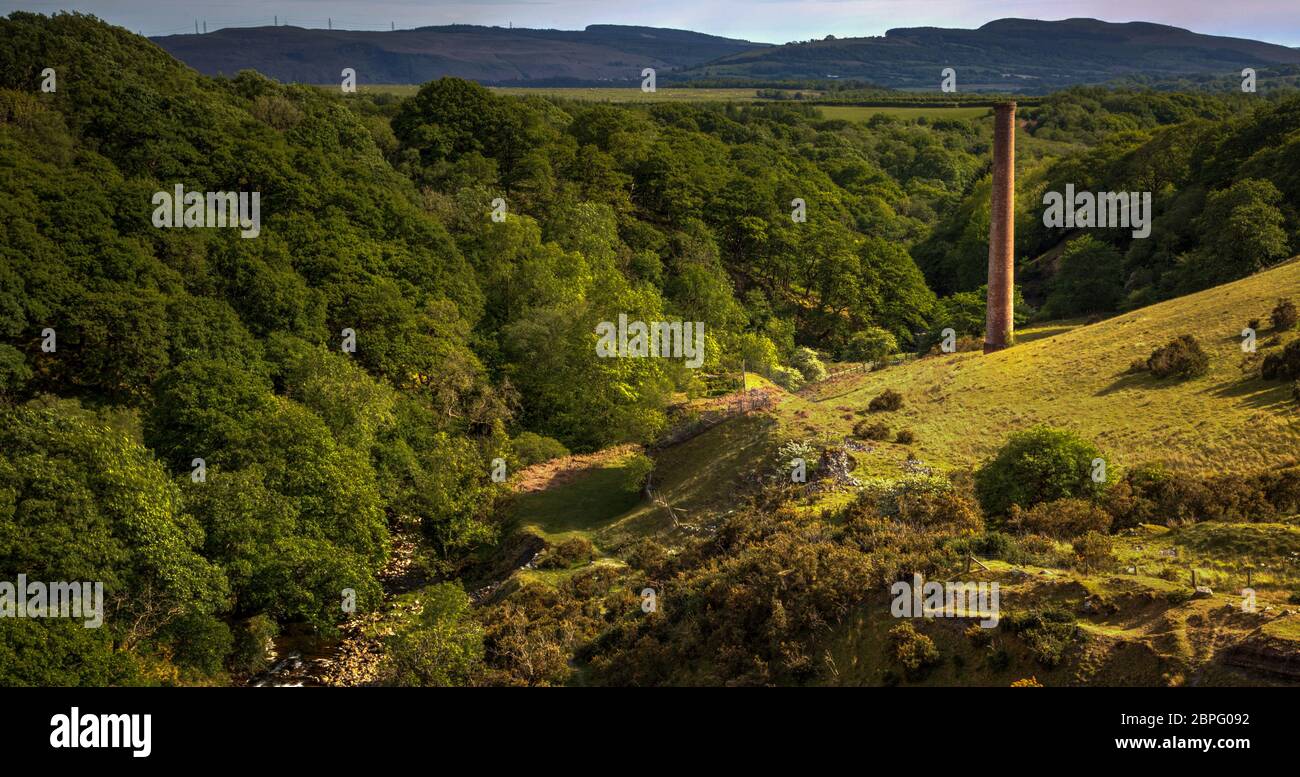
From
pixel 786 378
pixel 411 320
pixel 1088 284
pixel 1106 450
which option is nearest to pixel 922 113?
pixel 1088 284

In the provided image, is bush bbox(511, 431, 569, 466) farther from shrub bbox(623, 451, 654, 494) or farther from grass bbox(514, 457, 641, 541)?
shrub bbox(623, 451, 654, 494)

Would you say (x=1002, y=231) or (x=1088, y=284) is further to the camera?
(x=1088, y=284)

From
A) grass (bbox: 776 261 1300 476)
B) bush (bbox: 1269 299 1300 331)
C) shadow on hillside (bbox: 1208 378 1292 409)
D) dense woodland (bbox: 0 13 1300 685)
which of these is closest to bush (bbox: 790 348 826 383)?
dense woodland (bbox: 0 13 1300 685)

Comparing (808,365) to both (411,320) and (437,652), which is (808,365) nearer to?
(411,320)

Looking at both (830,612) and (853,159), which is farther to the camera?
(853,159)
